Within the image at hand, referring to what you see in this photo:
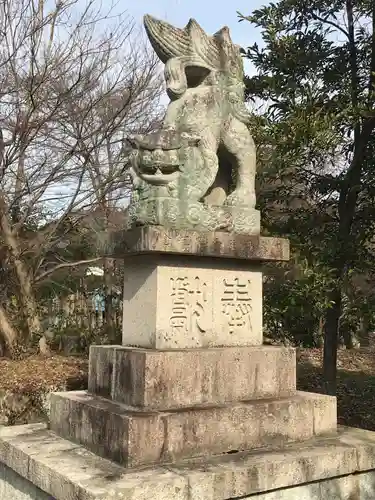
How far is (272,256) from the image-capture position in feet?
13.8

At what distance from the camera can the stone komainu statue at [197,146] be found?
12.8ft

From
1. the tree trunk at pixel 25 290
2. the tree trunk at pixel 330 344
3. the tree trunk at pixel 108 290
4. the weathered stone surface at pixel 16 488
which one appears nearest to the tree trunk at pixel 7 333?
the tree trunk at pixel 25 290

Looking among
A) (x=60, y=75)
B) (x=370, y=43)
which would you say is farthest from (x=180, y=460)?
(x=60, y=75)

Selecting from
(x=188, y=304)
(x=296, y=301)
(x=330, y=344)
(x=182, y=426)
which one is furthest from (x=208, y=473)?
(x=330, y=344)

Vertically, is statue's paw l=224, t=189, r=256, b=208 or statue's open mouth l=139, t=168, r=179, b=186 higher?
statue's open mouth l=139, t=168, r=179, b=186

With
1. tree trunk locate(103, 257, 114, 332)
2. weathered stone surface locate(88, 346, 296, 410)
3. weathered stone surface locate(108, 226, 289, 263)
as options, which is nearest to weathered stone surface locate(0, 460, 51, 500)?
weathered stone surface locate(88, 346, 296, 410)

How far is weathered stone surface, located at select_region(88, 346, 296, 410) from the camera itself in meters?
3.51

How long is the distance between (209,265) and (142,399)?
3.67 feet

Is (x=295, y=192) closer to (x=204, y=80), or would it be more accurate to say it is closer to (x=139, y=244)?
(x=204, y=80)

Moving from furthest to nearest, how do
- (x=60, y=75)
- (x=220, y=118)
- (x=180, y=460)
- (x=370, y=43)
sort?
1. (x=60, y=75)
2. (x=370, y=43)
3. (x=220, y=118)
4. (x=180, y=460)

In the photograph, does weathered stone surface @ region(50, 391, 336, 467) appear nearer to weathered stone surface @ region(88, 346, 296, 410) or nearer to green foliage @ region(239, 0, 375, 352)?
weathered stone surface @ region(88, 346, 296, 410)

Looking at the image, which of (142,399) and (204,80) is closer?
(142,399)

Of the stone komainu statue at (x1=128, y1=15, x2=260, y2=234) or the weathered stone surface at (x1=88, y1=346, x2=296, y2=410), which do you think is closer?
the weathered stone surface at (x1=88, y1=346, x2=296, y2=410)

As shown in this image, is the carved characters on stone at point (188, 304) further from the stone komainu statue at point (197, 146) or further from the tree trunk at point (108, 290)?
the tree trunk at point (108, 290)
